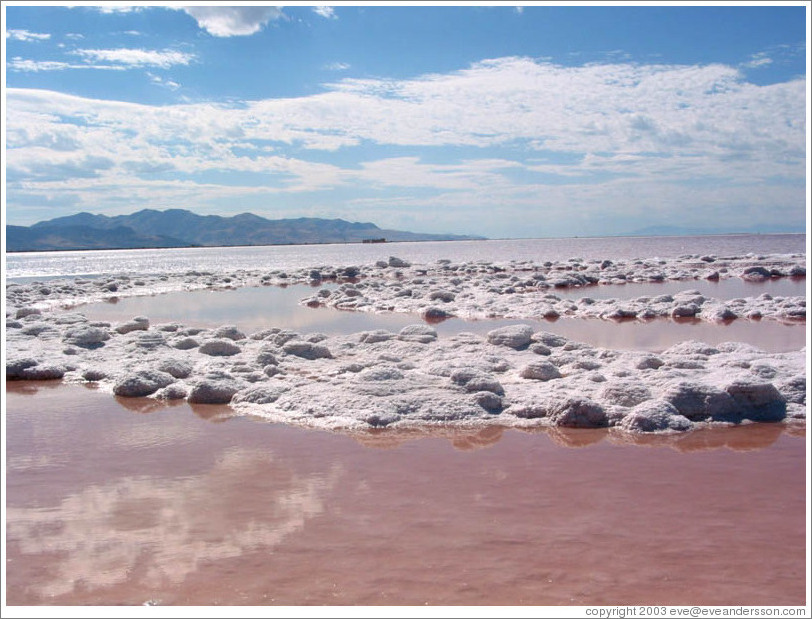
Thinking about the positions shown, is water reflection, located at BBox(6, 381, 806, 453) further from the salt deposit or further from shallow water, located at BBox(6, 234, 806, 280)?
shallow water, located at BBox(6, 234, 806, 280)

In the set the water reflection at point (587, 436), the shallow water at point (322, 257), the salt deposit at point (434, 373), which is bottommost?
the water reflection at point (587, 436)

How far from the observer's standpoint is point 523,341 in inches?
433

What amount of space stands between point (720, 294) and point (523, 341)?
1347 cm

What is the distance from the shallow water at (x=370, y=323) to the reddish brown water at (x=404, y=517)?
6.08 m

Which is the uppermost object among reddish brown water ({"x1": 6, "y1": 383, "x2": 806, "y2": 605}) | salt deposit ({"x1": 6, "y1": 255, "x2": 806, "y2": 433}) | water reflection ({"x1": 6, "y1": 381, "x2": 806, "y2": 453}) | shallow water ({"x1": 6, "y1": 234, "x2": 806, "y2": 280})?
shallow water ({"x1": 6, "y1": 234, "x2": 806, "y2": 280})

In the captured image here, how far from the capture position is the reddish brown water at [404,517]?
3.88 m

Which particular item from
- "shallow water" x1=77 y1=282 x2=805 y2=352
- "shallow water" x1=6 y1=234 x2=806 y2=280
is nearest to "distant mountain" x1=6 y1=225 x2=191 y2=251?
"shallow water" x1=6 y1=234 x2=806 y2=280

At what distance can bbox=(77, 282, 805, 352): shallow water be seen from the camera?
12.4 meters

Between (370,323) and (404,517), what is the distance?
1114 centimetres

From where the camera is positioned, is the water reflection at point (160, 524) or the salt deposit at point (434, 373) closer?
the water reflection at point (160, 524)

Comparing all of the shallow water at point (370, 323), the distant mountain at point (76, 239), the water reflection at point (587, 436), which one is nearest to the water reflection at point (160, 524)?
the water reflection at point (587, 436)

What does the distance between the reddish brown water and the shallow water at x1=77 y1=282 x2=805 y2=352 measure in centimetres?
608

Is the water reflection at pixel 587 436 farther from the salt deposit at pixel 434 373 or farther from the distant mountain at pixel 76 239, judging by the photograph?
the distant mountain at pixel 76 239

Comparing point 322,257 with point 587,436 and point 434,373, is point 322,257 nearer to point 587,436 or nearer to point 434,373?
point 434,373
